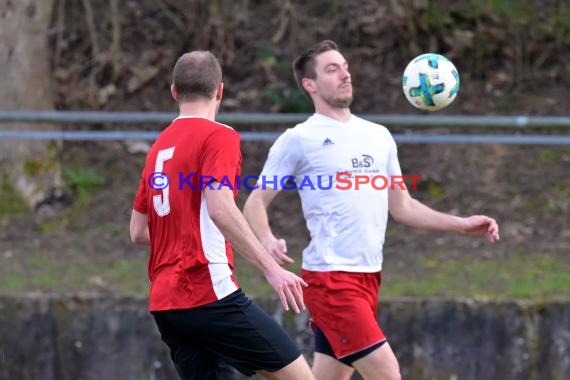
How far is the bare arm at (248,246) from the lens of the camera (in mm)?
4340

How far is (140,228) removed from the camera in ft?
16.3

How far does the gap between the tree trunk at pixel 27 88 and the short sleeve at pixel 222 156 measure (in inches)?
201

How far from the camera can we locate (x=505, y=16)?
36.4 feet

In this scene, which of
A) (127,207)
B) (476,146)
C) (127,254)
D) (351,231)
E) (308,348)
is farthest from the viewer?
(476,146)

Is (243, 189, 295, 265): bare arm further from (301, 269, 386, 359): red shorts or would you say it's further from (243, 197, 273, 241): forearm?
(301, 269, 386, 359): red shorts

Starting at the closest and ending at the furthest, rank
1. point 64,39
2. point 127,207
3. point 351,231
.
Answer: point 351,231 < point 127,207 < point 64,39

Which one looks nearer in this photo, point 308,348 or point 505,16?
point 308,348

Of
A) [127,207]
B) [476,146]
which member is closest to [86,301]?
[127,207]

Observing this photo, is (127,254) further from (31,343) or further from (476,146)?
(476,146)

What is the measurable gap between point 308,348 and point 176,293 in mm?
2597

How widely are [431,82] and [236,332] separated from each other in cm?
197

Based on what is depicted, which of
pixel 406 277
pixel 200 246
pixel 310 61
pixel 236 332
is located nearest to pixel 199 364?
pixel 236 332

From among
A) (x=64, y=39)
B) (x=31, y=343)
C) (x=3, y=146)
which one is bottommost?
(x=31, y=343)

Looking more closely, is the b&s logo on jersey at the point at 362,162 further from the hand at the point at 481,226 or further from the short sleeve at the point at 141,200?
the short sleeve at the point at 141,200
